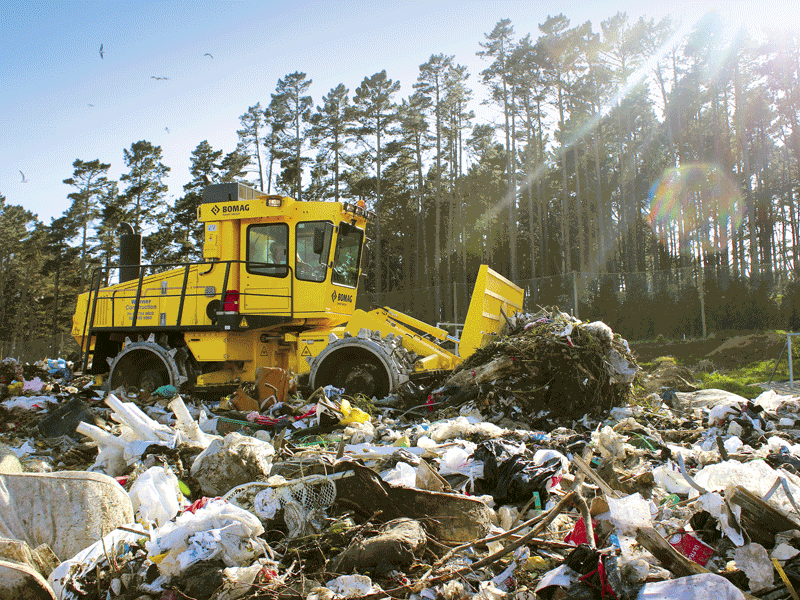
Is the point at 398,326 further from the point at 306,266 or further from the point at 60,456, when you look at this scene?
the point at 60,456

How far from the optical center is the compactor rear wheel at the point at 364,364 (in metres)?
7.14

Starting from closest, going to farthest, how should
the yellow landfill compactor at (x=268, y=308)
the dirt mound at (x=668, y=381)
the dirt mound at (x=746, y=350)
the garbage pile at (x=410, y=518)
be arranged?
the garbage pile at (x=410, y=518) < the dirt mound at (x=668, y=381) < the yellow landfill compactor at (x=268, y=308) < the dirt mound at (x=746, y=350)

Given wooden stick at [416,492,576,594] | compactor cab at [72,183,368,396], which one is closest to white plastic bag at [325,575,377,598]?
wooden stick at [416,492,576,594]

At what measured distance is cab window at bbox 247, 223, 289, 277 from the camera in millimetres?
8281

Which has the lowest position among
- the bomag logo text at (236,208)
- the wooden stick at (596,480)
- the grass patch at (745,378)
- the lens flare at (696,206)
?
the grass patch at (745,378)

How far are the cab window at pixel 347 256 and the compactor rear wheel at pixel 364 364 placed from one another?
1.30 m

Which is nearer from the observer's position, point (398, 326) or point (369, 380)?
point (369, 380)

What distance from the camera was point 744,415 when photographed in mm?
4910

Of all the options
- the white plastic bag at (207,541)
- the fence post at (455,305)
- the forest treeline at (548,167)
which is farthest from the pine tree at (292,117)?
the white plastic bag at (207,541)

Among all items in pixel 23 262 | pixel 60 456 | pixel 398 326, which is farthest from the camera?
pixel 23 262

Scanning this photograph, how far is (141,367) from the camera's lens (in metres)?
9.02

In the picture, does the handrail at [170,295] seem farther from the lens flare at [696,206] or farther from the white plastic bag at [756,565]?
the lens flare at [696,206]

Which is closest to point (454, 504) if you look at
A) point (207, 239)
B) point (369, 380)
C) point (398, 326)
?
point (369, 380)

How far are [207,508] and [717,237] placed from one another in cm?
3161
